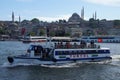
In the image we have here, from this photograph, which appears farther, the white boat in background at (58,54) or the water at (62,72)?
the white boat in background at (58,54)

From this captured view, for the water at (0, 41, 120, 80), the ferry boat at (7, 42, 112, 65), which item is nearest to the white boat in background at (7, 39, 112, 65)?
the ferry boat at (7, 42, 112, 65)

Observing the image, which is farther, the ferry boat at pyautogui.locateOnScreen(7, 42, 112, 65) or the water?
the ferry boat at pyautogui.locateOnScreen(7, 42, 112, 65)

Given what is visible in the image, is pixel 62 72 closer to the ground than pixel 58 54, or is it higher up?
closer to the ground

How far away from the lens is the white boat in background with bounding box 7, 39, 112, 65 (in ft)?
180

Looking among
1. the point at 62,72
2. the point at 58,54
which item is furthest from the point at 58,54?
the point at 62,72

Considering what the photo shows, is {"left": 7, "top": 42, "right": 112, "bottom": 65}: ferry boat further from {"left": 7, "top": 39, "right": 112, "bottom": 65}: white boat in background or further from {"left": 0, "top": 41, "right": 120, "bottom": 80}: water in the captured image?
{"left": 0, "top": 41, "right": 120, "bottom": 80}: water

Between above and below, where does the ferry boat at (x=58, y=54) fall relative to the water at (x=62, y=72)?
above

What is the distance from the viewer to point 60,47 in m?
57.3

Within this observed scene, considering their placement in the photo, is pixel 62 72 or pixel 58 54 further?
pixel 58 54

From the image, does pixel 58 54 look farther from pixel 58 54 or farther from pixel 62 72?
pixel 62 72

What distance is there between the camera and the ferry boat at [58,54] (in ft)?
180

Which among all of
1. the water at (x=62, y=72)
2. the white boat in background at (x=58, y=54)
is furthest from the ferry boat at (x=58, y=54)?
the water at (x=62, y=72)

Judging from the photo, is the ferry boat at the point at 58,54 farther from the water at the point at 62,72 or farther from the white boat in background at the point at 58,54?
the water at the point at 62,72

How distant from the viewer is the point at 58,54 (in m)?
56.0
